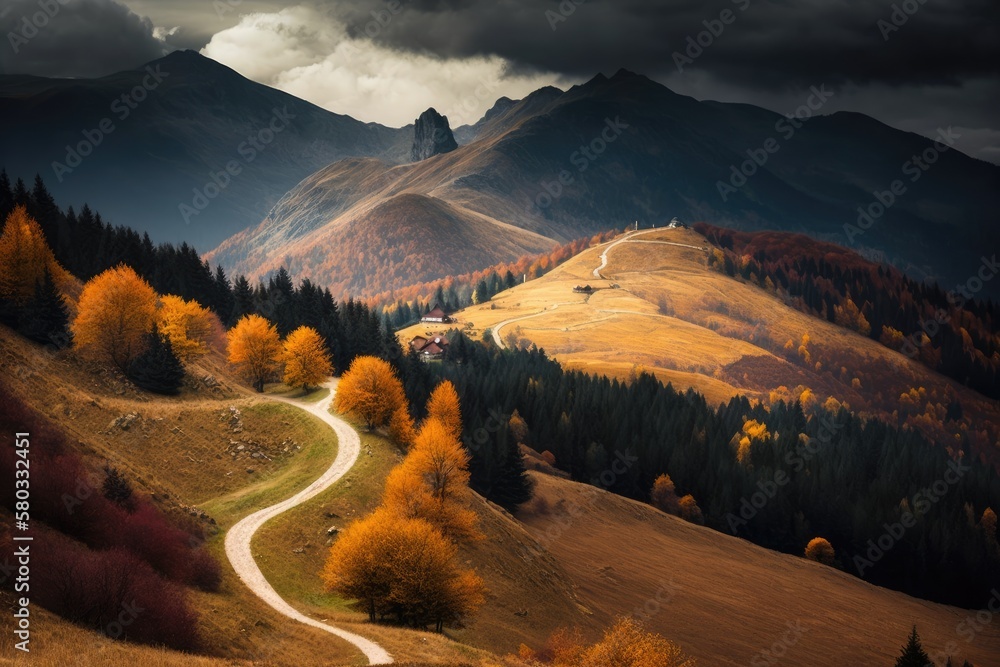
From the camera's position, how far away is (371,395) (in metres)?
85.6

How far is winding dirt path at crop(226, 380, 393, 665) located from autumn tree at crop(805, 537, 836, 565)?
9220cm

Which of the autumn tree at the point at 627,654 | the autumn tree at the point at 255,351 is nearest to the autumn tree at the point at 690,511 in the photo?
the autumn tree at the point at 255,351

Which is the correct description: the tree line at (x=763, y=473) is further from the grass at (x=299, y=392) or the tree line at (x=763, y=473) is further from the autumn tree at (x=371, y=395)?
the autumn tree at (x=371, y=395)

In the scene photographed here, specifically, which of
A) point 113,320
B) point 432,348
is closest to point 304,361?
point 113,320

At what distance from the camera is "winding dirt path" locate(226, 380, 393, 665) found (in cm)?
4507

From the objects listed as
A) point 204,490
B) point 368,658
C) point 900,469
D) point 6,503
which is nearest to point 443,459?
point 204,490

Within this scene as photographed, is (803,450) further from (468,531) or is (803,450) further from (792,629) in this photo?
(468,531)

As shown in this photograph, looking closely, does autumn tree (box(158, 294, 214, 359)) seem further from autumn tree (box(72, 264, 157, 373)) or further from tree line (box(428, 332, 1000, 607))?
tree line (box(428, 332, 1000, 607))

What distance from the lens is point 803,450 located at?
165500 millimetres

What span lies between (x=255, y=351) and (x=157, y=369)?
17.0 metres

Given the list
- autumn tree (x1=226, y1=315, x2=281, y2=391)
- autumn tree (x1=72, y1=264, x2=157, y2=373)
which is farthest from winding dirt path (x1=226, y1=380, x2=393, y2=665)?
autumn tree (x1=72, y1=264, x2=157, y2=373)

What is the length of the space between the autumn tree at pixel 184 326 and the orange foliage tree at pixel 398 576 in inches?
2006

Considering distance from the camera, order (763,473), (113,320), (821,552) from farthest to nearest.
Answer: (763,473) → (821,552) → (113,320)

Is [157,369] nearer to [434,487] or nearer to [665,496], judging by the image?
[434,487]
